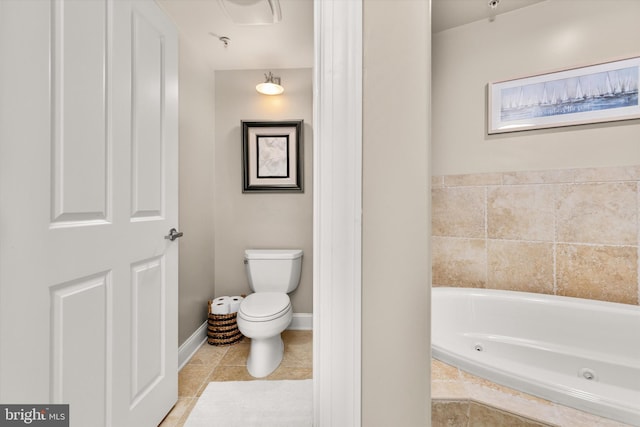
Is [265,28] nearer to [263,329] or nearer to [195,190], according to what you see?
[195,190]

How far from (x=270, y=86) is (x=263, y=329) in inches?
71.3

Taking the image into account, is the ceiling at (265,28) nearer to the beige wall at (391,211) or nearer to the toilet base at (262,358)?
the beige wall at (391,211)

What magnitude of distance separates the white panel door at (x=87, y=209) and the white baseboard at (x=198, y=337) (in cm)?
41

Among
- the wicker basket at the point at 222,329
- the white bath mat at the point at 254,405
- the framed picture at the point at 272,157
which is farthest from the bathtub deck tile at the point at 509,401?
the framed picture at the point at 272,157

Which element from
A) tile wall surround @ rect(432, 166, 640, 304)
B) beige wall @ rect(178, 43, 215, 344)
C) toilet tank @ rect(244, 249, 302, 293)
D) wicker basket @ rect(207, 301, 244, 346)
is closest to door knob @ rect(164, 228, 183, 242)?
beige wall @ rect(178, 43, 215, 344)

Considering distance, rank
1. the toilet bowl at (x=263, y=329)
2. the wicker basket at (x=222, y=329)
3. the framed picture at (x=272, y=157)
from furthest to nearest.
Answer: the framed picture at (x=272, y=157)
the wicker basket at (x=222, y=329)
the toilet bowl at (x=263, y=329)

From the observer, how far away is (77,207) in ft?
2.62

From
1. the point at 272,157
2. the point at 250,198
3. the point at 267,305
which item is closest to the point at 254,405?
the point at 267,305

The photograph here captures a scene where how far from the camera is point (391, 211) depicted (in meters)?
0.46

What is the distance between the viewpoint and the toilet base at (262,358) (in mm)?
1539

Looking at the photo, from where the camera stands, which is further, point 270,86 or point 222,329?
point 270,86

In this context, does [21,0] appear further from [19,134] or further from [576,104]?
[576,104]

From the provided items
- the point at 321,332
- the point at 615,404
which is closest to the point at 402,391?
the point at 321,332

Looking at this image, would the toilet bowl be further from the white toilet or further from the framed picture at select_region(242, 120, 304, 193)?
the framed picture at select_region(242, 120, 304, 193)
